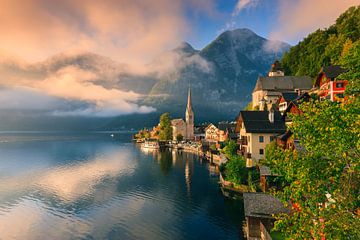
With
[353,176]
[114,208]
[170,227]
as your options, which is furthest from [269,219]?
[114,208]

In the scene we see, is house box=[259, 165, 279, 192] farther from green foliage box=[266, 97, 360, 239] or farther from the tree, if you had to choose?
the tree

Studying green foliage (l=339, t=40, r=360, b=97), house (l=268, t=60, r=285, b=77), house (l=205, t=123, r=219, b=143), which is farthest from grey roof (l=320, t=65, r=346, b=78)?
house (l=205, t=123, r=219, b=143)

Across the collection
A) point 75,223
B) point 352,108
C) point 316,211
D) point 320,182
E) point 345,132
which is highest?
point 352,108

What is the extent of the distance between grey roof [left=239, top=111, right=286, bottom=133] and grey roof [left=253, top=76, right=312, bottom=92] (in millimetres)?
57276

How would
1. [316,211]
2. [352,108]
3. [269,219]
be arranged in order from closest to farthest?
[316,211], [352,108], [269,219]

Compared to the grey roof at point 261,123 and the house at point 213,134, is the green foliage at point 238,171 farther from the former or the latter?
the house at point 213,134

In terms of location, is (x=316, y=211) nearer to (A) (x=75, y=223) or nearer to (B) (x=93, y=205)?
(A) (x=75, y=223)

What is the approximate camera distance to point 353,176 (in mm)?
15594

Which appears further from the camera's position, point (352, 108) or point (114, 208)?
point (114, 208)

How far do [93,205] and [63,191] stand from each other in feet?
58.6

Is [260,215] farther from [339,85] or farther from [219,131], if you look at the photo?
[219,131]

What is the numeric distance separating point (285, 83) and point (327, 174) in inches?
4759

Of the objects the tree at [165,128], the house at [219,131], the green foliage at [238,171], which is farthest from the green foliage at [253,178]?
the tree at [165,128]

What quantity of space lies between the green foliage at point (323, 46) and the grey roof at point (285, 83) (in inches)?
264
